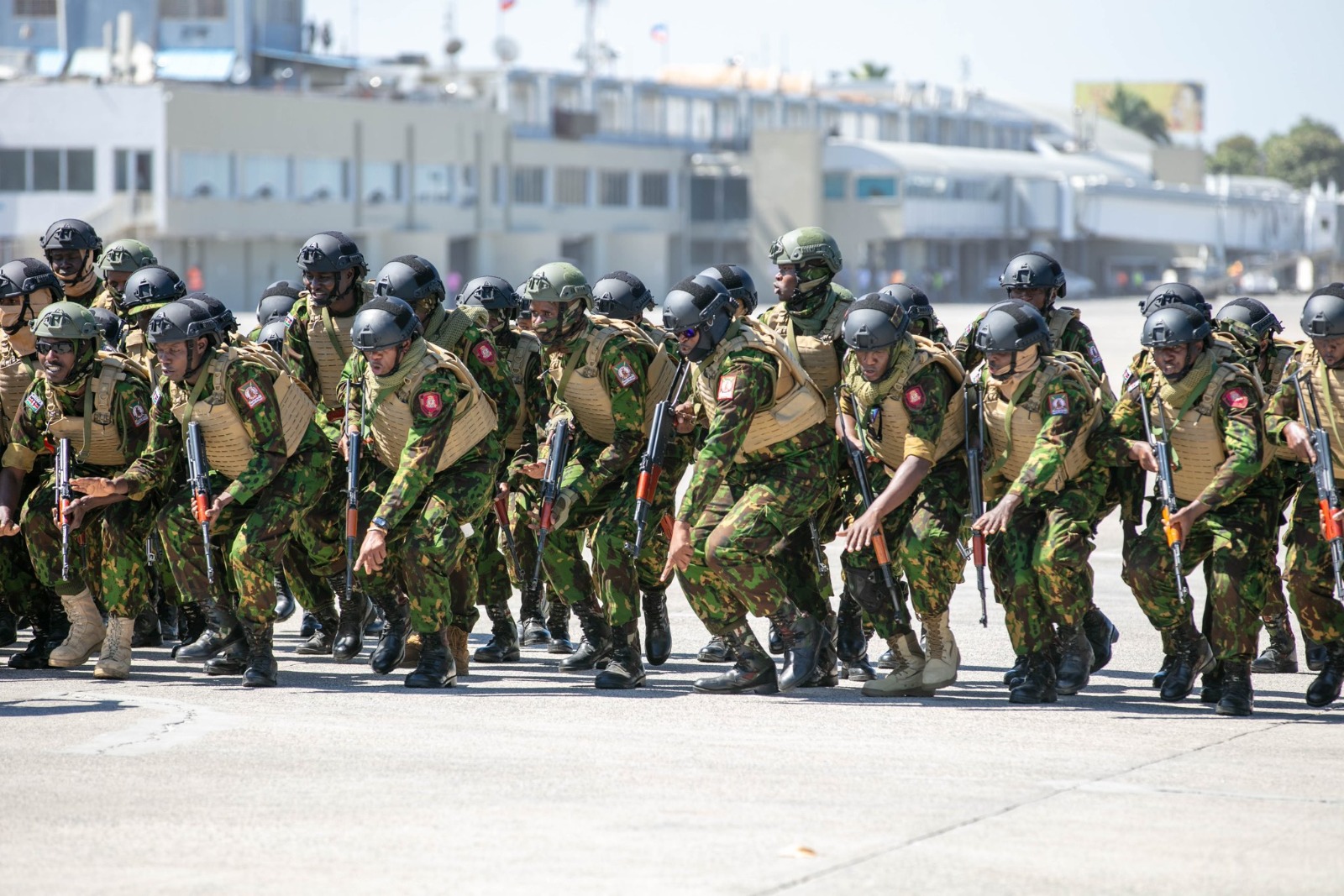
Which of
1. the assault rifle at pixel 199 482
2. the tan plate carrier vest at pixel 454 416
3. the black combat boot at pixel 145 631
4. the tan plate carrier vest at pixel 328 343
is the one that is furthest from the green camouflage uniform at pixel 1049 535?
the black combat boot at pixel 145 631

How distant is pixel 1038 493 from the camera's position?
8.52m

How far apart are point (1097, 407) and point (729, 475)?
1710mm

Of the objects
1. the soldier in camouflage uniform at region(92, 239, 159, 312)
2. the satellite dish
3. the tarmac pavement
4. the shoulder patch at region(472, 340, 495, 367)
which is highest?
the satellite dish

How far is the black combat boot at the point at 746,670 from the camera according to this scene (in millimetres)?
8938

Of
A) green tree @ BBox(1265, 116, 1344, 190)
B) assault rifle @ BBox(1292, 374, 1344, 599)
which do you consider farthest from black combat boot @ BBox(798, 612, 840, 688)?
green tree @ BBox(1265, 116, 1344, 190)

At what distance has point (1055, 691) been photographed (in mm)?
8797

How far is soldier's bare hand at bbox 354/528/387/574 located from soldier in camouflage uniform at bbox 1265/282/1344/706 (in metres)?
3.99

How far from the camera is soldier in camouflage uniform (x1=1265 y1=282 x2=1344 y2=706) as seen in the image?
327 inches

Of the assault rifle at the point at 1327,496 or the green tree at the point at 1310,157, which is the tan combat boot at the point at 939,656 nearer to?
the assault rifle at the point at 1327,496

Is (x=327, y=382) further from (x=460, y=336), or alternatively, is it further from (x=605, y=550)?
(x=605, y=550)

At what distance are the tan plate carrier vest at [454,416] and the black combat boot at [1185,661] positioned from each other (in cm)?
335

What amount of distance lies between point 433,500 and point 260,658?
3.73 ft

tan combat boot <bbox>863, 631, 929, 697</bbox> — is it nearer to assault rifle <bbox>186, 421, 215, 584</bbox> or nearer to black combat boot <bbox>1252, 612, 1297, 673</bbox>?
black combat boot <bbox>1252, 612, 1297, 673</bbox>

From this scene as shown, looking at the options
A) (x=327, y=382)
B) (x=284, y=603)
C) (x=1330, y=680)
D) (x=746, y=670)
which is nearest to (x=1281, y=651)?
(x=1330, y=680)
